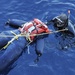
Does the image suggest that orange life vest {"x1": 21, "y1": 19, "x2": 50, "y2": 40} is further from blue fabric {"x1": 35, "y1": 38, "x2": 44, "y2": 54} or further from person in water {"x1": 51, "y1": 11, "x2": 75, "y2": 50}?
person in water {"x1": 51, "y1": 11, "x2": 75, "y2": 50}

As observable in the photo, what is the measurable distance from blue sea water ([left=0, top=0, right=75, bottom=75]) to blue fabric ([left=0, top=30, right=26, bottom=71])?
0.39 m

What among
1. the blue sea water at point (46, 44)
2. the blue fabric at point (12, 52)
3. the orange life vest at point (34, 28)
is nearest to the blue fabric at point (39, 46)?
the blue sea water at point (46, 44)

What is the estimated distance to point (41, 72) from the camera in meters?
13.4

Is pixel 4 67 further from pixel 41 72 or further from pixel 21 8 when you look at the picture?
pixel 21 8

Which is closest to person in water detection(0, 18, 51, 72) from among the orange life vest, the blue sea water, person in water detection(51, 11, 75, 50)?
the orange life vest

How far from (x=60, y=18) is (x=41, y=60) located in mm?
3116

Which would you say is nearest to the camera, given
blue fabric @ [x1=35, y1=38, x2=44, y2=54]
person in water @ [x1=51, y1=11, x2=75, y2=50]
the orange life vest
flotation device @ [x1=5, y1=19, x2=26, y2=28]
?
blue fabric @ [x1=35, y1=38, x2=44, y2=54]

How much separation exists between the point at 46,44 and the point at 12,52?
2.37m

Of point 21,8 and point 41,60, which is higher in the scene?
point 21,8

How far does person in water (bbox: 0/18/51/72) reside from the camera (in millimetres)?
13211

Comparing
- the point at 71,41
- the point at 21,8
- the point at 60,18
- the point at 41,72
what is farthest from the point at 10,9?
the point at 41,72

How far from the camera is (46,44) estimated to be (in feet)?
49.5

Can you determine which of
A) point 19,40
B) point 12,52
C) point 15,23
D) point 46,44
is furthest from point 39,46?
point 15,23

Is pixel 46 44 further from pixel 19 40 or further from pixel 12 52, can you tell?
pixel 12 52
